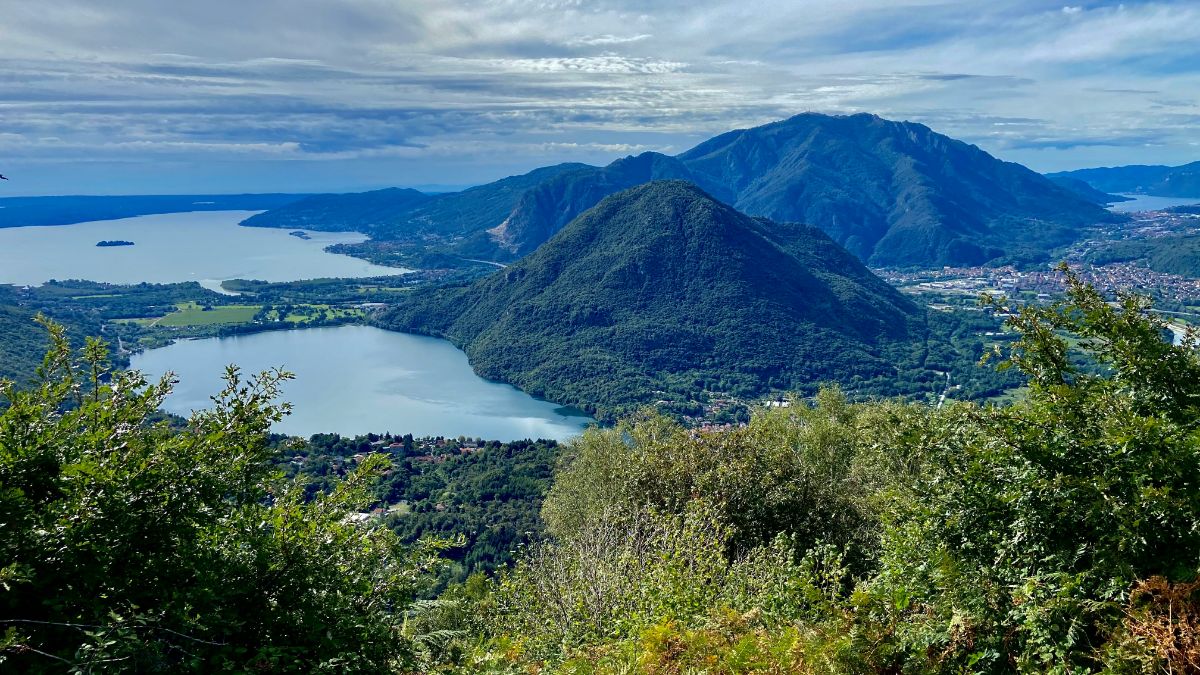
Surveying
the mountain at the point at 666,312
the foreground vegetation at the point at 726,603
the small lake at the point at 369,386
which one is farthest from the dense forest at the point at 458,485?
the foreground vegetation at the point at 726,603

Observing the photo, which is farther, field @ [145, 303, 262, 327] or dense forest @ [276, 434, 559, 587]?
field @ [145, 303, 262, 327]

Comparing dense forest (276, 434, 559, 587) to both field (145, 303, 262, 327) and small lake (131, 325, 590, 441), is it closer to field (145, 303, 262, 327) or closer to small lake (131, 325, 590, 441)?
small lake (131, 325, 590, 441)

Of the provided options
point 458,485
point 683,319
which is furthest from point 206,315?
point 458,485

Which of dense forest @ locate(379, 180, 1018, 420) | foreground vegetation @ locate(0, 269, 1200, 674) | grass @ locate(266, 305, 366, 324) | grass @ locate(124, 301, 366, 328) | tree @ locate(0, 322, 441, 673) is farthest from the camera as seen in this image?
grass @ locate(266, 305, 366, 324)

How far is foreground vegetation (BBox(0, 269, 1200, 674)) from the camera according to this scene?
4559 mm

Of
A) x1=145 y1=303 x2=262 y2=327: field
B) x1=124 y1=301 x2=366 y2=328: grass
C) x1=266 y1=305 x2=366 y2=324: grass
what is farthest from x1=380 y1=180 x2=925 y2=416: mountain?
x1=145 y1=303 x2=262 y2=327: field

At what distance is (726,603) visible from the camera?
8.01 meters

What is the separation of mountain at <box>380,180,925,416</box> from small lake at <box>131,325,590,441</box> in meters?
5.89

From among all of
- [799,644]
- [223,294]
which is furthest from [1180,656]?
[223,294]

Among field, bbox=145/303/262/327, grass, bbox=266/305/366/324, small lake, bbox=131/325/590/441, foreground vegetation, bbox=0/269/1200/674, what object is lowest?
small lake, bbox=131/325/590/441

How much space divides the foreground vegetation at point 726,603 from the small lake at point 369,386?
66127 millimetres

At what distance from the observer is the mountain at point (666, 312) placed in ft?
342

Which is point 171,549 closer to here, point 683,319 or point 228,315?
point 683,319

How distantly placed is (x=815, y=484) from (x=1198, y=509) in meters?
10.8
